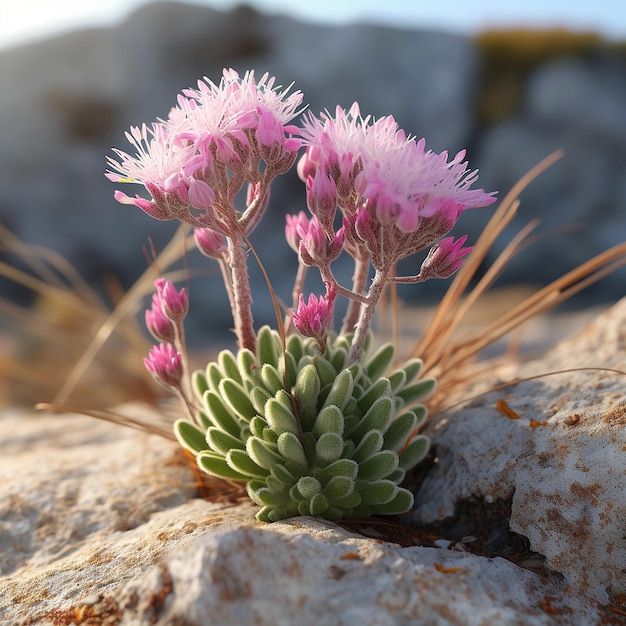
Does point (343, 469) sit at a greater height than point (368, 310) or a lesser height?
lesser

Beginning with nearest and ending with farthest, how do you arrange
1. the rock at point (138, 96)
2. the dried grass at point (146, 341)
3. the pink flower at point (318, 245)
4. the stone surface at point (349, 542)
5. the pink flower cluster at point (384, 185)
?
the stone surface at point (349, 542) < the pink flower cluster at point (384, 185) < the pink flower at point (318, 245) < the dried grass at point (146, 341) < the rock at point (138, 96)

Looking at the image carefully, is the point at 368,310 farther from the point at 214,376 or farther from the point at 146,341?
the point at 146,341

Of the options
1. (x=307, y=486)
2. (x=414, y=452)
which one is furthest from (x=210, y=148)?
(x=414, y=452)

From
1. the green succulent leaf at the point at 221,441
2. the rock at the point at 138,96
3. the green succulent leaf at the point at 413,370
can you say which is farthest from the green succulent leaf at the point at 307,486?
the rock at the point at 138,96

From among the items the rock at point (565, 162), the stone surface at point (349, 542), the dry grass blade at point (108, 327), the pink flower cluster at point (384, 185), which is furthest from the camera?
the rock at point (565, 162)

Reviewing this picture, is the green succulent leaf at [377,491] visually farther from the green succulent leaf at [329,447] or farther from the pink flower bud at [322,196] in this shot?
the pink flower bud at [322,196]

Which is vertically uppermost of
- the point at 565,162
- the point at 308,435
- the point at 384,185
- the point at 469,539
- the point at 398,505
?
the point at 565,162
